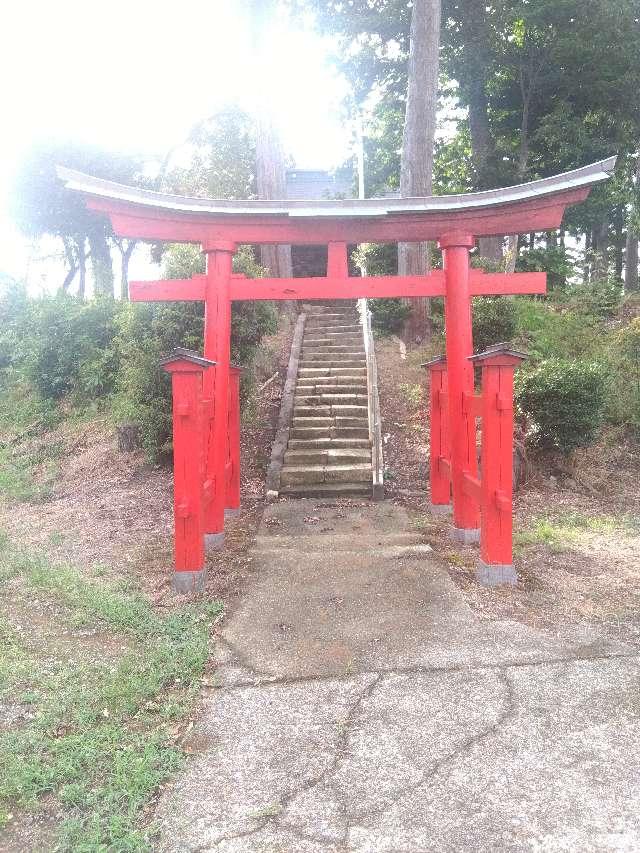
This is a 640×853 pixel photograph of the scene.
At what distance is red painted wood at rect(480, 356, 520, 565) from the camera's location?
461cm

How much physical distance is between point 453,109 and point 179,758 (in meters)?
20.5

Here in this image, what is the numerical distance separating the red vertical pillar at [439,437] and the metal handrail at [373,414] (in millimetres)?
898

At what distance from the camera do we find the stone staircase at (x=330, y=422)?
8.02 m

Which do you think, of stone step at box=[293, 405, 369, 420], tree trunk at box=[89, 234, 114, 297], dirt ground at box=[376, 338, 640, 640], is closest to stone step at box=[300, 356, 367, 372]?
dirt ground at box=[376, 338, 640, 640]

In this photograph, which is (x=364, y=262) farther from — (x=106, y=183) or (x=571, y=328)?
(x=106, y=183)

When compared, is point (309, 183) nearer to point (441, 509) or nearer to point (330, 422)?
point (330, 422)

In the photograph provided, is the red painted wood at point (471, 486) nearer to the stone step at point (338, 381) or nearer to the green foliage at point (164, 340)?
the green foliage at point (164, 340)

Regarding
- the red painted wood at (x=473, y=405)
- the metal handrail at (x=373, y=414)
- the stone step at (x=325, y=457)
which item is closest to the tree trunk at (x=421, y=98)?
the metal handrail at (x=373, y=414)

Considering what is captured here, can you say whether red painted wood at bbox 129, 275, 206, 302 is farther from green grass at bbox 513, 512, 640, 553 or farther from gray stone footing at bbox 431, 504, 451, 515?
green grass at bbox 513, 512, 640, 553

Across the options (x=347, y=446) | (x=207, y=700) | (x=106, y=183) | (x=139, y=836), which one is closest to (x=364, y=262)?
(x=347, y=446)

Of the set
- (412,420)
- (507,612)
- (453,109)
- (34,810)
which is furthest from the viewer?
(453,109)

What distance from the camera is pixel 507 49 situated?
16.2 m

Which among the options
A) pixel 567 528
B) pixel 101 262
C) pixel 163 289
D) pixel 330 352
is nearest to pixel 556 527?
pixel 567 528

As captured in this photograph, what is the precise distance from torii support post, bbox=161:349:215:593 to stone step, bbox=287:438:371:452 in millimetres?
4102
